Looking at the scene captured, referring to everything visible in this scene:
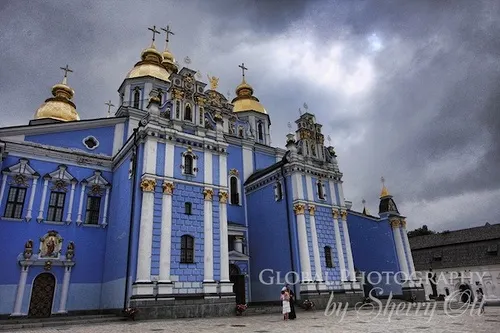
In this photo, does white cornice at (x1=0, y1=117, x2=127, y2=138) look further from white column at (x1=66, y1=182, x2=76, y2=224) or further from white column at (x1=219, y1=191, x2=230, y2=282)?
white column at (x1=219, y1=191, x2=230, y2=282)

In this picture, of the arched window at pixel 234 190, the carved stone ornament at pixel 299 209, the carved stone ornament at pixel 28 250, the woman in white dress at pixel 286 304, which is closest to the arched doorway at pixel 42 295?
the carved stone ornament at pixel 28 250

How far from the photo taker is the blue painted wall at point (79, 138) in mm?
23359

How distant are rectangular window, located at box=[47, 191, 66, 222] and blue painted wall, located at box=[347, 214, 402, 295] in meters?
22.2

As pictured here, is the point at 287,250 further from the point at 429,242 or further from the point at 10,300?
the point at 429,242

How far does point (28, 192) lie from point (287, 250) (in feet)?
53.2

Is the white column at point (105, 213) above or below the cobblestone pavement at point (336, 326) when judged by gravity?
above

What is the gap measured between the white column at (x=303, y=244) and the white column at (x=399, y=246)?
1154cm

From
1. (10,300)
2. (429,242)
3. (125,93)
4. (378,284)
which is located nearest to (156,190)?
(10,300)

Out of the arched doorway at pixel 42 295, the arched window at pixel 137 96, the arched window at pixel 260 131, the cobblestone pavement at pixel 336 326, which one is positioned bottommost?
the cobblestone pavement at pixel 336 326

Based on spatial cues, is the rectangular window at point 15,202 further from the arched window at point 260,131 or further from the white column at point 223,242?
the arched window at point 260,131

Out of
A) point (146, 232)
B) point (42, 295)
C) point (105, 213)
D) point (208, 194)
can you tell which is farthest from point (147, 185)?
point (42, 295)

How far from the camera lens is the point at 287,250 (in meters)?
24.5

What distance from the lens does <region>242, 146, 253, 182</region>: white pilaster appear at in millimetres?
29406

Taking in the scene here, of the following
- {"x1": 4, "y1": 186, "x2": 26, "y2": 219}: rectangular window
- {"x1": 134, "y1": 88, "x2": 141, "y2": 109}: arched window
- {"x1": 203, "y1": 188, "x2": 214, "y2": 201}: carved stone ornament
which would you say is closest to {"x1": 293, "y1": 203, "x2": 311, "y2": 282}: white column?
{"x1": 203, "y1": 188, "x2": 214, "y2": 201}: carved stone ornament
